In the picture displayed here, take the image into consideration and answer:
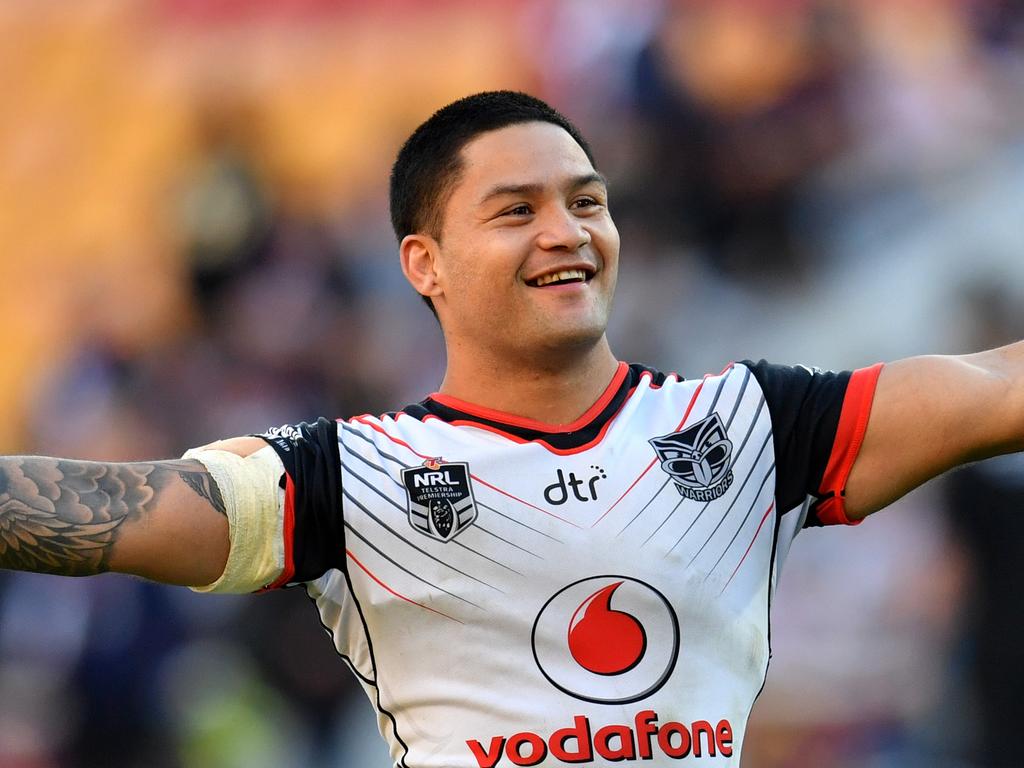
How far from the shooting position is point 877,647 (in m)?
5.44

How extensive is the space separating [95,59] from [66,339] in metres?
1.40

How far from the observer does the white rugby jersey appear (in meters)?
2.53

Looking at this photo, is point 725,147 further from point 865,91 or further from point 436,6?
point 436,6

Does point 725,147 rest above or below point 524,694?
above

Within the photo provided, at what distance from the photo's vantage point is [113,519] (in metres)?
2.40

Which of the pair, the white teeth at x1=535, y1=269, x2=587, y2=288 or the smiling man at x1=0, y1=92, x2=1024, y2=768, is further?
the white teeth at x1=535, y1=269, x2=587, y2=288

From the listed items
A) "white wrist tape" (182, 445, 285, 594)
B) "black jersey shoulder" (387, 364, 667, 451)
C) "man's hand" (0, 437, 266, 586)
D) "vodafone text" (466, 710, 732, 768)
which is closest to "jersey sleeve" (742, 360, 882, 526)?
"black jersey shoulder" (387, 364, 667, 451)

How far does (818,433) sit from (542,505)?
538mm

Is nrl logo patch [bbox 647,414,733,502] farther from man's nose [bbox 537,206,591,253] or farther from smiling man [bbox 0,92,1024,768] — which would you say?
man's nose [bbox 537,206,591,253]

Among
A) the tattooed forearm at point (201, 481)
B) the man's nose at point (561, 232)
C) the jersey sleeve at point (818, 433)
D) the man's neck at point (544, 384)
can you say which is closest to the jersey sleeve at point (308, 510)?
the tattooed forearm at point (201, 481)

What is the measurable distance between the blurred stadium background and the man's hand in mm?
3522

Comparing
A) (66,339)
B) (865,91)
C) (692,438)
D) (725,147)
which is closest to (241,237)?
(66,339)

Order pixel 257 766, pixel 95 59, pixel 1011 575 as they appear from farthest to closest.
A: pixel 95 59, pixel 257 766, pixel 1011 575

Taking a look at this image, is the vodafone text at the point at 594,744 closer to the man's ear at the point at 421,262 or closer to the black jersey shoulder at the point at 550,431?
the black jersey shoulder at the point at 550,431
